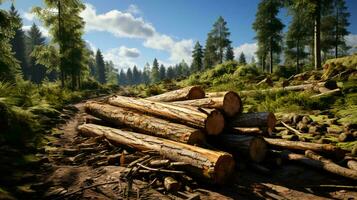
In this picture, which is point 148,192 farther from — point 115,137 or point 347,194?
point 347,194

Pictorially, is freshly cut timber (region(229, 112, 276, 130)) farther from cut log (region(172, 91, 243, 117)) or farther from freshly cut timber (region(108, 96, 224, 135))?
freshly cut timber (region(108, 96, 224, 135))

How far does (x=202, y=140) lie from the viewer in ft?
22.7

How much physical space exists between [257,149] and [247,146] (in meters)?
0.35

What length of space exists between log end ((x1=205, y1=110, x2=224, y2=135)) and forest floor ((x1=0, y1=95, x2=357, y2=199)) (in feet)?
3.63

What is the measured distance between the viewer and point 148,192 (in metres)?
5.30

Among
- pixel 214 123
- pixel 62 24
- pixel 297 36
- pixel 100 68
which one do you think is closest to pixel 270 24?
pixel 297 36

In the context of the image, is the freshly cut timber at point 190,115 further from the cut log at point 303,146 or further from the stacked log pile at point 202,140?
the cut log at point 303,146

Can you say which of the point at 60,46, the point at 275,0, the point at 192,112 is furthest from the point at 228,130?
the point at 275,0

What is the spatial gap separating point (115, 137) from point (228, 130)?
3197mm

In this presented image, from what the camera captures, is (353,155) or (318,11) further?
(318,11)

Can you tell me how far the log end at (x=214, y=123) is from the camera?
7.05 meters

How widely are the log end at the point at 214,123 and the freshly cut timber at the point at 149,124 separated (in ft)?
0.96

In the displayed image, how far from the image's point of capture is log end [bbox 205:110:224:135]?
7.05 meters

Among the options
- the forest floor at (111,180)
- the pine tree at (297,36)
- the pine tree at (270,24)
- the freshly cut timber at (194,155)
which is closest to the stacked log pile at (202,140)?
the freshly cut timber at (194,155)
